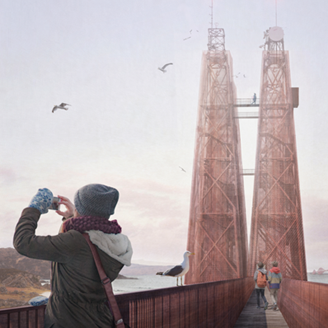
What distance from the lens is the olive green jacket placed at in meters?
1.92

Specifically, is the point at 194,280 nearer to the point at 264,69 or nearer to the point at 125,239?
the point at 264,69

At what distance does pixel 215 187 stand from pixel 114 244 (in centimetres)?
2230

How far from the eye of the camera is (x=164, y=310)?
3771 millimetres

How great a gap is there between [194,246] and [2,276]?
43369 millimetres

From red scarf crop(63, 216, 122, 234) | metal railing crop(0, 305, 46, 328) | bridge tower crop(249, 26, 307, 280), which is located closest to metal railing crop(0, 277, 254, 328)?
metal railing crop(0, 305, 46, 328)

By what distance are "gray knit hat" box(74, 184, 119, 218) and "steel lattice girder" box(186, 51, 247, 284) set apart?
21756mm

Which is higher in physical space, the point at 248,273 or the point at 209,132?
the point at 209,132

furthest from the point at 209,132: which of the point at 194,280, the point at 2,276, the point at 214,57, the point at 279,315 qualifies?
the point at 2,276

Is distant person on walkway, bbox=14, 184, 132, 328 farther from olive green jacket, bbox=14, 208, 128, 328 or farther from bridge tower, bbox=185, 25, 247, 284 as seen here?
bridge tower, bbox=185, 25, 247, 284

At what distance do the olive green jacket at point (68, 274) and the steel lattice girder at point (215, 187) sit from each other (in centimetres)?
2183

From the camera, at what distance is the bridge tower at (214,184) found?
23625mm

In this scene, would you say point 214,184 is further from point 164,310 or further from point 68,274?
point 68,274

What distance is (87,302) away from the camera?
6.68ft

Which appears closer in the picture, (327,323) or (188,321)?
(188,321)
